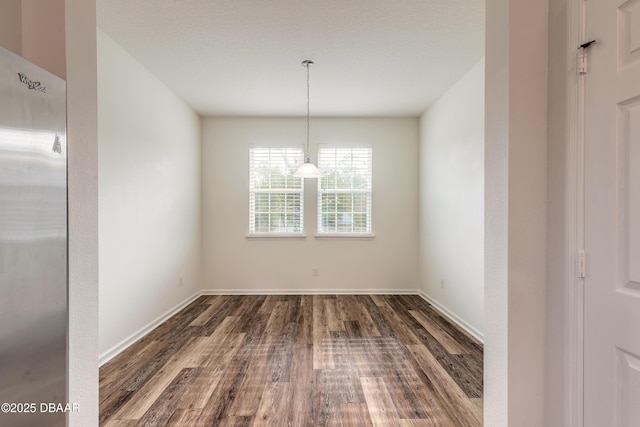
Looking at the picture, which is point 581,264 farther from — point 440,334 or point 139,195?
point 139,195

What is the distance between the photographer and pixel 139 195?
Answer: 307 cm

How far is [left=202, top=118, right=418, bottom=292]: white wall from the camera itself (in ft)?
15.4

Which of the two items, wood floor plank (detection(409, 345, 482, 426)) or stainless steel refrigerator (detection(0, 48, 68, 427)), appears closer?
stainless steel refrigerator (detection(0, 48, 68, 427))

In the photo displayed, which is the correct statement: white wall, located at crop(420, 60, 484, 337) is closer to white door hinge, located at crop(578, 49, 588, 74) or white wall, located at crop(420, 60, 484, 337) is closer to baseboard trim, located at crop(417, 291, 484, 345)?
baseboard trim, located at crop(417, 291, 484, 345)

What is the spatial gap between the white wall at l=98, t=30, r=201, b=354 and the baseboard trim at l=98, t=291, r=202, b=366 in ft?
0.15

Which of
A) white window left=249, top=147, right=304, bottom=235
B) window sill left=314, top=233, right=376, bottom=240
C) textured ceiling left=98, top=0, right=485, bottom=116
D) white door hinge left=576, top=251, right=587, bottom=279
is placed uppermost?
textured ceiling left=98, top=0, right=485, bottom=116

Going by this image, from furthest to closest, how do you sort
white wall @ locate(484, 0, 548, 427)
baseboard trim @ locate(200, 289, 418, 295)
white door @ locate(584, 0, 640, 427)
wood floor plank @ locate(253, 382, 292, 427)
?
baseboard trim @ locate(200, 289, 418, 295) < wood floor plank @ locate(253, 382, 292, 427) < white wall @ locate(484, 0, 548, 427) < white door @ locate(584, 0, 640, 427)

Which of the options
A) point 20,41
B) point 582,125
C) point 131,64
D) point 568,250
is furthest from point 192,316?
point 582,125

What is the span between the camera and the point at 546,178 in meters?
1.27

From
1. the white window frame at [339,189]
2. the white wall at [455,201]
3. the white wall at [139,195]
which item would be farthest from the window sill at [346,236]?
the white wall at [139,195]

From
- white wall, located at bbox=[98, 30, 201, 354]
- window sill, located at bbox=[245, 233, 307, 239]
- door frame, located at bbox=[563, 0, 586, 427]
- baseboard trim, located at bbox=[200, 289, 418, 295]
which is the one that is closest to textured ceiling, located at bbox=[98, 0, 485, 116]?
white wall, located at bbox=[98, 30, 201, 354]

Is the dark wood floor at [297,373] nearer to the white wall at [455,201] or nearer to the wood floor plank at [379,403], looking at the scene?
the wood floor plank at [379,403]

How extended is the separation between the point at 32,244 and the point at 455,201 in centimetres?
373

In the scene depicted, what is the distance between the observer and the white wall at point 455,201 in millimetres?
2977
